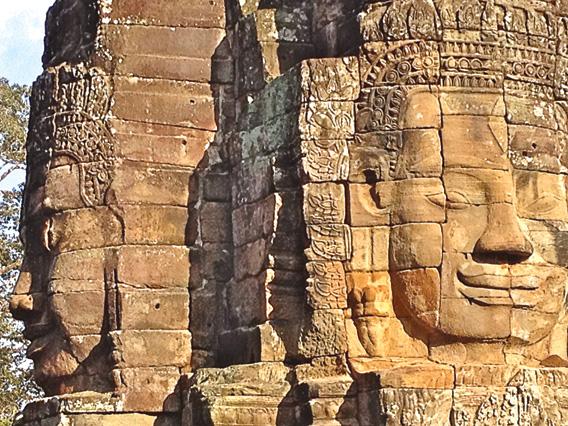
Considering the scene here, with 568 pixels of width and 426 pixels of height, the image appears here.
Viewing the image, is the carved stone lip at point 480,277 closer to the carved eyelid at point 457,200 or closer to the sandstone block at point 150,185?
the carved eyelid at point 457,200

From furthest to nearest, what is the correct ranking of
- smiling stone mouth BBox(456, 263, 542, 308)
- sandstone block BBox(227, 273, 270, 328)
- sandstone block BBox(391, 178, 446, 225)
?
1. sandstone block BBox(227, 273, 270, 328)
2. sandstone block BBox(391, 178, 446, 225)
3. smiling stone mouth BBox(456, 263, 542, 308)

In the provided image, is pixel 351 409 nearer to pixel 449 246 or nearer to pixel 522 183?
pixel 449 246

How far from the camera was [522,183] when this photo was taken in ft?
44.0

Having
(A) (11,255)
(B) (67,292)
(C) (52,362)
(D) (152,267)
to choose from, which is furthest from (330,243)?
(A) (11,255)

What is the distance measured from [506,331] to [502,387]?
503 millimetres

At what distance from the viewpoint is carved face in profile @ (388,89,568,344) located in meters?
Result: 12.9

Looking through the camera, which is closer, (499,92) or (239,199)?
(499,92)

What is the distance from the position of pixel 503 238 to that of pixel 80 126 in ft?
13.6

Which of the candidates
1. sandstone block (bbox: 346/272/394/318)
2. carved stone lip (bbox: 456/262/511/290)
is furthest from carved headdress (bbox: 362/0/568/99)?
sandstone block (bbox: 346/272/394/318)

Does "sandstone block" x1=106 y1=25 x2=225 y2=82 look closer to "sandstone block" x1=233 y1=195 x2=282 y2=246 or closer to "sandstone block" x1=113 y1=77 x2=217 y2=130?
"sandstone block" x1=113 y1=77 x2=217 y2=130

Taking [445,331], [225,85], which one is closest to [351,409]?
[445,331]

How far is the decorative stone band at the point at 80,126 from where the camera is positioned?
48.2 feet

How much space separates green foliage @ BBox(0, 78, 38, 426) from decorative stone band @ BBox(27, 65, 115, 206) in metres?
13.0

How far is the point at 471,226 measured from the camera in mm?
13070
